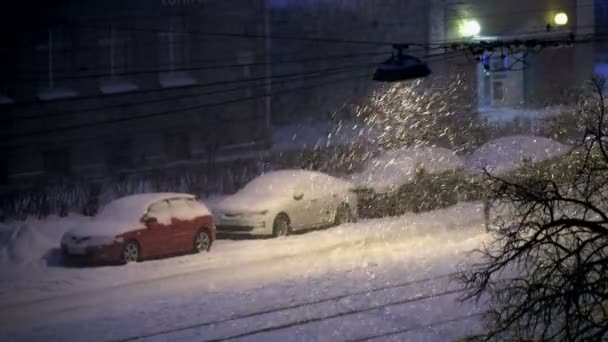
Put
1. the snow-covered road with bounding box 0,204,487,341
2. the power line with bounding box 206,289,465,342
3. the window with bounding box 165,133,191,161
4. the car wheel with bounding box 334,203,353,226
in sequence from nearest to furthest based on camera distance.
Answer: the power line with bounding box 206,289,465,342
the snow-covered road with bounding box 0,204,487,341
the car wheel with bounding box 334,203,353,226
the window with bounding box 165,133,191,161

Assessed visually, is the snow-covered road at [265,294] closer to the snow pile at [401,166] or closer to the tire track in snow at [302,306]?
the tire track in snow at [302,306]

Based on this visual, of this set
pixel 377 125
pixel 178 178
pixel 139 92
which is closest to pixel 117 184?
pixel 178 178

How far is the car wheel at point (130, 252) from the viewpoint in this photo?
56.1ft

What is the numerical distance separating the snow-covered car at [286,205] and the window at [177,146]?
4627 millimetres

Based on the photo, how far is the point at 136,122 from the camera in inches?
971

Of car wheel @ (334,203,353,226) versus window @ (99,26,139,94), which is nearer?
car wheel @ (334,203,353,226)

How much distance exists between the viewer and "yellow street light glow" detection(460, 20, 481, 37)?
3066cm

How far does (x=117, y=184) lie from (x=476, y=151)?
8673mm

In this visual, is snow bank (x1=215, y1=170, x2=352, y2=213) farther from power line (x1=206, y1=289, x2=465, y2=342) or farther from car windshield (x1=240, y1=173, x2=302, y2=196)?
power line (x1=206, y1=289, x2=465, y2=342)

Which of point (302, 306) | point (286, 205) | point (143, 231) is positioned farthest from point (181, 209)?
point (302, 306)

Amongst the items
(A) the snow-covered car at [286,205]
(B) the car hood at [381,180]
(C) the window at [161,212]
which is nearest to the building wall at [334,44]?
(B) the car hood at [381,180]

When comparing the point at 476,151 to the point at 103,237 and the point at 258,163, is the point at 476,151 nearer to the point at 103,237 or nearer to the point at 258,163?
the point at 258,163

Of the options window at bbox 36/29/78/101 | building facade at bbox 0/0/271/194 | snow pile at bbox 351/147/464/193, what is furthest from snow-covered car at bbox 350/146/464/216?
window at bbox 36/29/78/101

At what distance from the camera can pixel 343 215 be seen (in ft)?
69.6
